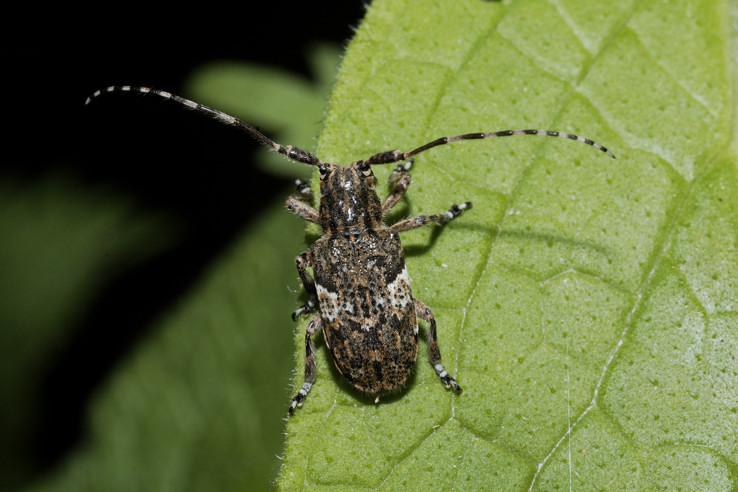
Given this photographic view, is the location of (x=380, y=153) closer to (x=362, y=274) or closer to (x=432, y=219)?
(x=432, y=219)

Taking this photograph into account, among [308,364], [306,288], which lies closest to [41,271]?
[306,288]

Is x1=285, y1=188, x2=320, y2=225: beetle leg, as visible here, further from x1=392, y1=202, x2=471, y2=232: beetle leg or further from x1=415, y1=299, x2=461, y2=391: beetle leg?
x1=415, y1=299, x2=461, y2=391: beetle leg

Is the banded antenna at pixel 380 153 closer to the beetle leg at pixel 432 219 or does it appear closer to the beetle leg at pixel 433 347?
the beetle leg at pixel 432 219

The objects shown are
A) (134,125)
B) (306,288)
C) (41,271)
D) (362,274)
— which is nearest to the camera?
(362,274)

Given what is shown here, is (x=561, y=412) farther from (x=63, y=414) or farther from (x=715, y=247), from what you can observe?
(x=63, y=414)

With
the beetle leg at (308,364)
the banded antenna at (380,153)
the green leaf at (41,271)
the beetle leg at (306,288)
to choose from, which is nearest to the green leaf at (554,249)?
the beetle leg at (308,364)

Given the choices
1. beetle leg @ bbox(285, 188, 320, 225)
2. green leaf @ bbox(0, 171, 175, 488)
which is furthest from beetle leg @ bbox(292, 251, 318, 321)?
green leaf @ bbox(0, 171, 175, 488)
